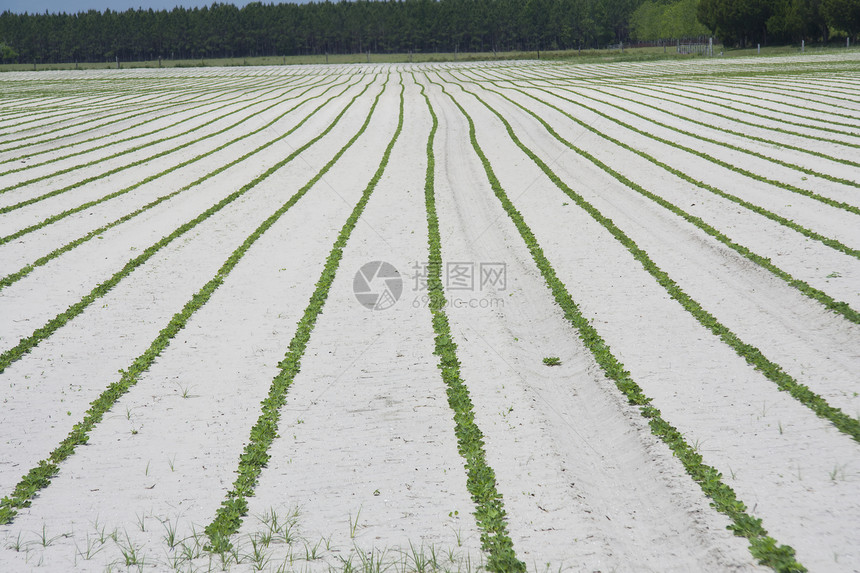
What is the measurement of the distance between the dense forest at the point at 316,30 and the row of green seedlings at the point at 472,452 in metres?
121

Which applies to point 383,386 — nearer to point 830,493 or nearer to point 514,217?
point 830,493

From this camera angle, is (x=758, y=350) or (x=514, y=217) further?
(x=514, y=217)

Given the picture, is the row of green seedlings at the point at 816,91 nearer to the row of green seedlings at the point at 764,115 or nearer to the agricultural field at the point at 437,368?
the row of green seedlings at the point at 764,115

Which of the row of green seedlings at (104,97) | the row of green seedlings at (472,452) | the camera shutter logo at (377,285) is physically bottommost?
the row of green seedlings at (472,452)

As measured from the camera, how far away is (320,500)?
588cm

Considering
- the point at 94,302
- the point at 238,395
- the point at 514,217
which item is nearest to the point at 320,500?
the point at 238,395

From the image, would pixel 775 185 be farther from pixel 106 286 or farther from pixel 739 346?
pixel 106 286

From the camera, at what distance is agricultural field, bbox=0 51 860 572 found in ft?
17.8

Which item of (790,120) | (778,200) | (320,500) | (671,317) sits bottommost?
(320,500)

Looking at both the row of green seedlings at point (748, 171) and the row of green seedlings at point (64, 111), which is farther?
the row of green seedlings at point (64, 111)

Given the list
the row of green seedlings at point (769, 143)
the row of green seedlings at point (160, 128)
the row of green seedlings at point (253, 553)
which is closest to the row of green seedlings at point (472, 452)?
the row of green seedlings at point (253, 553)

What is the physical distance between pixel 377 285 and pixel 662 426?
5.40 m

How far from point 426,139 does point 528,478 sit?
19.3m

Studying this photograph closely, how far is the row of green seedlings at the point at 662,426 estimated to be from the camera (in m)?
5.02
